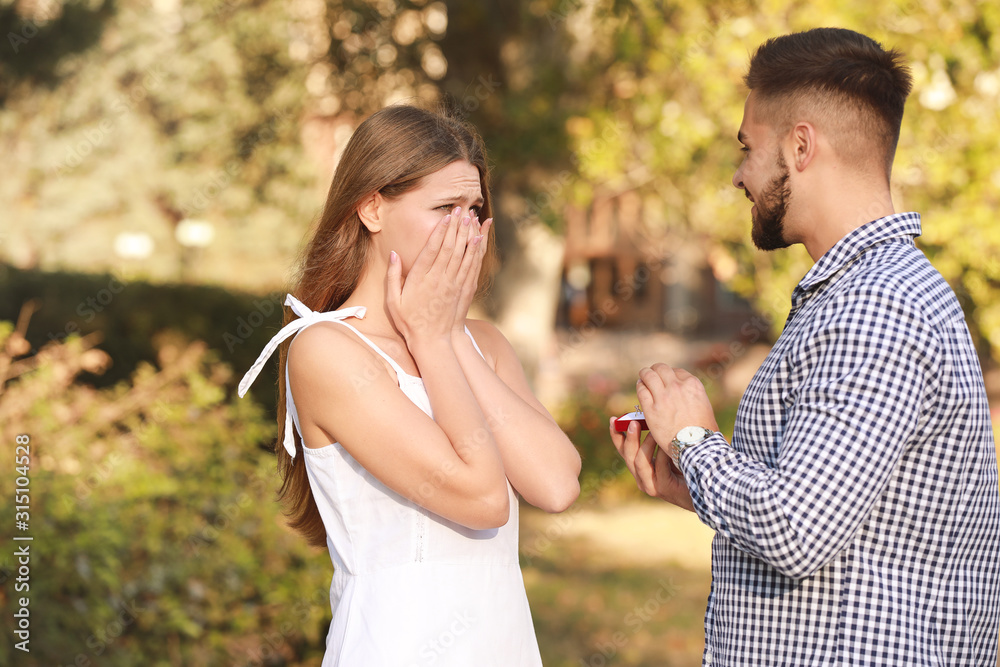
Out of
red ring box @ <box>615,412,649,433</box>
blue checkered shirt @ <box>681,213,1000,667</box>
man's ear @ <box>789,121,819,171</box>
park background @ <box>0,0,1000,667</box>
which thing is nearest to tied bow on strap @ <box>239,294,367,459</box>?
red ring box @ <box>615,412,649,433</box>

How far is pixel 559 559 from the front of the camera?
25.7 ft

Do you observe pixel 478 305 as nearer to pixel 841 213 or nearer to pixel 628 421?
pixel 628 421

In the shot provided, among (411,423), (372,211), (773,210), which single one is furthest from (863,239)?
(372,211)

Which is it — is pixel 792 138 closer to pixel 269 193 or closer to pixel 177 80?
pixel 269 193

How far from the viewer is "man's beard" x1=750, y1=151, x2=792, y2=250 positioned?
1.97 meters

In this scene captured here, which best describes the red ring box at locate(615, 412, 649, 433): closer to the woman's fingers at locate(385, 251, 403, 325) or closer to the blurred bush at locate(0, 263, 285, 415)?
the woman's fingers at locate(385, 251, 403, 325)

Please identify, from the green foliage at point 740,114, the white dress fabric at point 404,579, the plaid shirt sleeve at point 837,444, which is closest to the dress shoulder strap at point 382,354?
the white dress fabric at point 404,579

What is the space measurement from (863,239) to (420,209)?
41.5 inches

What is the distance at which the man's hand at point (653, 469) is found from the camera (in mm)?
2092

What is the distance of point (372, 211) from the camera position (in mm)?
2285

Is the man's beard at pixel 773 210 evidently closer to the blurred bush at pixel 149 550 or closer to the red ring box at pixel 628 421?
the red ring box at pixel 628 421

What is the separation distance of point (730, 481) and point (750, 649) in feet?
1.44

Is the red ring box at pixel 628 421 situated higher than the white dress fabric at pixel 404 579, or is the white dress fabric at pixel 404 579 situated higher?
the red ring box at pixel 628 421

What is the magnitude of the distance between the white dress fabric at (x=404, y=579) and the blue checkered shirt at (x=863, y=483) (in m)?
0.55
